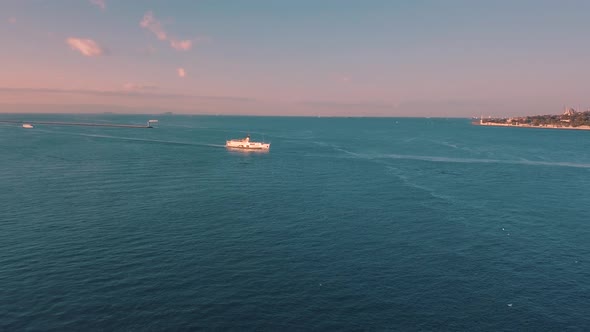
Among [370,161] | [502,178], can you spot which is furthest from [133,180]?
[502,178]

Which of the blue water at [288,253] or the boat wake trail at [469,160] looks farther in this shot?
the boat wake trail at [469,160]

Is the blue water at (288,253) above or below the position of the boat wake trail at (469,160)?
below

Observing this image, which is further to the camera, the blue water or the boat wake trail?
the boat wake trail

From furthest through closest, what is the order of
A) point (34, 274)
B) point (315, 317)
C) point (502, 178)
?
1. point (502, 178)
2. point (34, 274)
3. point (315, 317)

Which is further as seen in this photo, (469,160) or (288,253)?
(469,160)

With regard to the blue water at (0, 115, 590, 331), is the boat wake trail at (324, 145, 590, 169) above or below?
above

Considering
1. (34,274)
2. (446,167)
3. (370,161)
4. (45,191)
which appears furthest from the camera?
(370,161)

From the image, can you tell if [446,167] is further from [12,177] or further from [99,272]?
[12,177]

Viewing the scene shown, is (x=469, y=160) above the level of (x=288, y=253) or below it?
above
